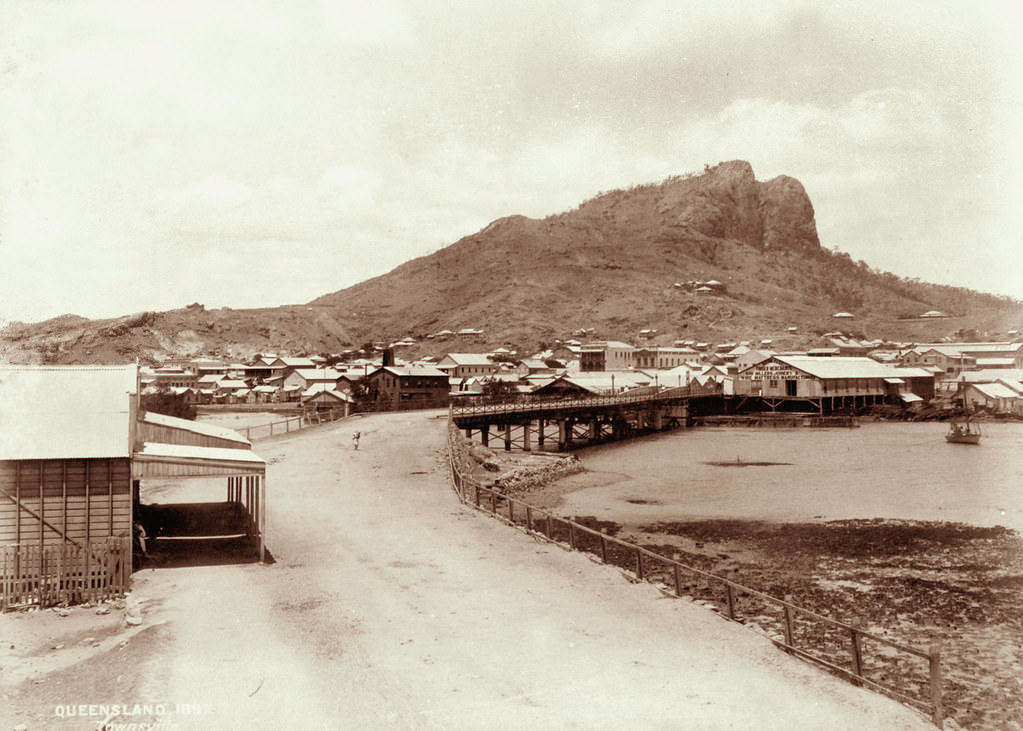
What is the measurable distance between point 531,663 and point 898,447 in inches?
2243

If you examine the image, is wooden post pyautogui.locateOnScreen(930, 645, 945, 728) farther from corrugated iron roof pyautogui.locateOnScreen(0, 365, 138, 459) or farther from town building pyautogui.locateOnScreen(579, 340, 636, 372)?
town building pyautogui.locateOnScreen(579, 340, 636, 372)

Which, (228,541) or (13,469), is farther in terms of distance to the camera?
(228,541)

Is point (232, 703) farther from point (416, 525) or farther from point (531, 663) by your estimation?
point (416, 525)

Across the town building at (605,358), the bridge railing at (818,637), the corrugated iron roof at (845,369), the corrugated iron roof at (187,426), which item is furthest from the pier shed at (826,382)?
the corrugated iron roof at (187,426)

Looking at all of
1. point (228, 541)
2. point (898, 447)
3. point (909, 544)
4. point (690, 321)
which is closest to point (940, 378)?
point (898, 447)

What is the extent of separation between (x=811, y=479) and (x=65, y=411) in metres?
39.9

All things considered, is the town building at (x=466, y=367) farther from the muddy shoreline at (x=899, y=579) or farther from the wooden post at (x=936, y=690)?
the wooden post at (x=936, y=690)

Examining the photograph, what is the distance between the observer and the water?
3531 centimetres

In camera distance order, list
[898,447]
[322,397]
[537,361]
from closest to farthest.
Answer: [898,447], [322,397], [537,361]

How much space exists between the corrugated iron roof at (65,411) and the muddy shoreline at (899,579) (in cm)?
1438

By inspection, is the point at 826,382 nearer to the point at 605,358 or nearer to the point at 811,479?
the point at 605,358

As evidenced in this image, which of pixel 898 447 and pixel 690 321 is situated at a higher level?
pixel 690 321

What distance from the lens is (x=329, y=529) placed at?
75.8 feet

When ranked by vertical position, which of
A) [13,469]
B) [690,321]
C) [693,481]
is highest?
[690,321]
